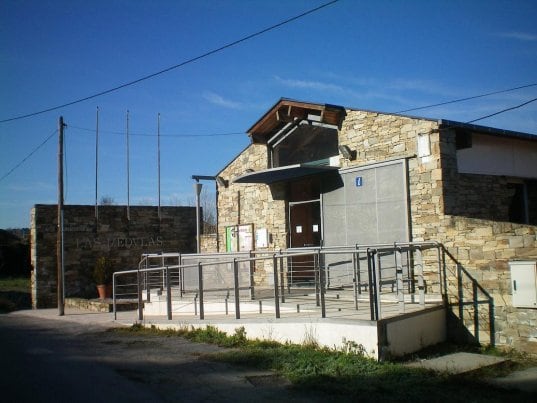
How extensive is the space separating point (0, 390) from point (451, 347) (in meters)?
7.41

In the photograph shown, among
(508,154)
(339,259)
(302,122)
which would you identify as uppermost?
(302,122)

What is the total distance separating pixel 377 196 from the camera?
13.0 meters

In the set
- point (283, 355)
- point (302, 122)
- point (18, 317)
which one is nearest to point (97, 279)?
point (18, 317)

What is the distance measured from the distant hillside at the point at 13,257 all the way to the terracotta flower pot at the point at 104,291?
36.9 ft

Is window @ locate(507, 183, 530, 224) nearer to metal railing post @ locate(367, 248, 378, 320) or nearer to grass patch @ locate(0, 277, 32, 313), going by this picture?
metal railing post @ locate(367, 248, 378, 320)

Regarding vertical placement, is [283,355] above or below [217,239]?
below

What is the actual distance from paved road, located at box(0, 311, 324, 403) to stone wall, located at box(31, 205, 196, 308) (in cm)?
941

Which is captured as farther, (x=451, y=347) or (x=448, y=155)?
(x=448, y=155)

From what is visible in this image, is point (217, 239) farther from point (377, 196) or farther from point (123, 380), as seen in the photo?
point (123, 380)

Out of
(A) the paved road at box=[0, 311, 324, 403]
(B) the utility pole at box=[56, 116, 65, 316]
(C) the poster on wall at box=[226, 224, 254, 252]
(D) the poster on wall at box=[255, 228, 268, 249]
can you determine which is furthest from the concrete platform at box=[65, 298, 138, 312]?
(A) the paved road at box=[0, 311, 324, 403]

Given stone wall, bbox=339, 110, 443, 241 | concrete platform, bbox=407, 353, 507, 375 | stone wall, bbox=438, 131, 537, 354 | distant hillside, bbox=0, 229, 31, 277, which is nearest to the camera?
concrete platform, bbox=407, 353, 507, 375

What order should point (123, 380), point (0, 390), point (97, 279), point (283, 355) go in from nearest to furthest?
point (0, 390) < point (123, 380) < point (283, 355) < point (97, 279)

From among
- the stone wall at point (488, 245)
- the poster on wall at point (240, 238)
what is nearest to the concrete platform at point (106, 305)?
the poster on wall at point (240, 238)

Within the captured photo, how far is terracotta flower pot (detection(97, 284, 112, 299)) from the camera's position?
70.7ft
